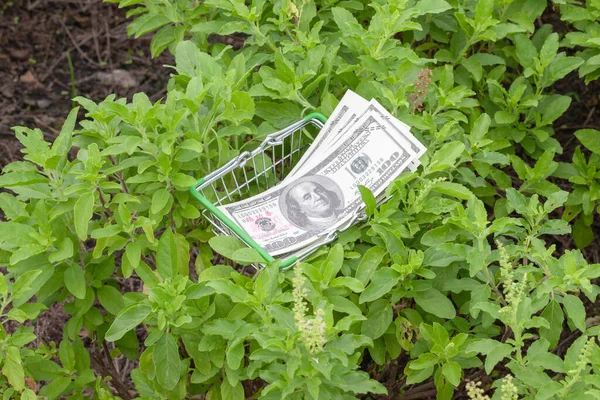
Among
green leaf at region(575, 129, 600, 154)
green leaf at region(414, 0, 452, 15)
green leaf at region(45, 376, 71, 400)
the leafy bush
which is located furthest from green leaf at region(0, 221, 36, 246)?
green leaf at region(575, 129, 600, 154)

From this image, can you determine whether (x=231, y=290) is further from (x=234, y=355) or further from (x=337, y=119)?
(x=337, y=119)

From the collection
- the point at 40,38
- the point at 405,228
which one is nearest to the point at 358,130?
the point at 405,228

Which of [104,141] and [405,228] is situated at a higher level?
[104,141]

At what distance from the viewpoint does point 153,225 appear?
275 cm

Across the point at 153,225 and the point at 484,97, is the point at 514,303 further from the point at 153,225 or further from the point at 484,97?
the point at 484,97

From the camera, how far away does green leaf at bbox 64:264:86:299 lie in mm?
2711

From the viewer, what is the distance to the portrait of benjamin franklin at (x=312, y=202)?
295cm

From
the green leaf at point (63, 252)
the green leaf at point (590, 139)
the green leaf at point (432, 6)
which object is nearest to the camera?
the green leaf at point (63, 252)

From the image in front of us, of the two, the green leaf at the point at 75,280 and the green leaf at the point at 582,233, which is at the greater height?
the green leaf at the point at 75,280

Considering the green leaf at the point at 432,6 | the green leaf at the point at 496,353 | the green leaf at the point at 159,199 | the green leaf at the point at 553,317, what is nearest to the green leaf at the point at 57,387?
the green leaf at the point at 159,199

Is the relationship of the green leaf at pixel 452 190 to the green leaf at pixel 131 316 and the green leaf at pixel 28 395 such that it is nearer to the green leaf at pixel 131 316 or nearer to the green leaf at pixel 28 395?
the green leaf at pixel 131 316

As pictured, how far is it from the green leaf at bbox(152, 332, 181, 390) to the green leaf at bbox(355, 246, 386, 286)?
0.71 meters

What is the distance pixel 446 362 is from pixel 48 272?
1.51 meters

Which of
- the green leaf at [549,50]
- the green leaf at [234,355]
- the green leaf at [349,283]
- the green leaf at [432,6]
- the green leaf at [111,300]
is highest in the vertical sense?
the green leaf at [432,6]
